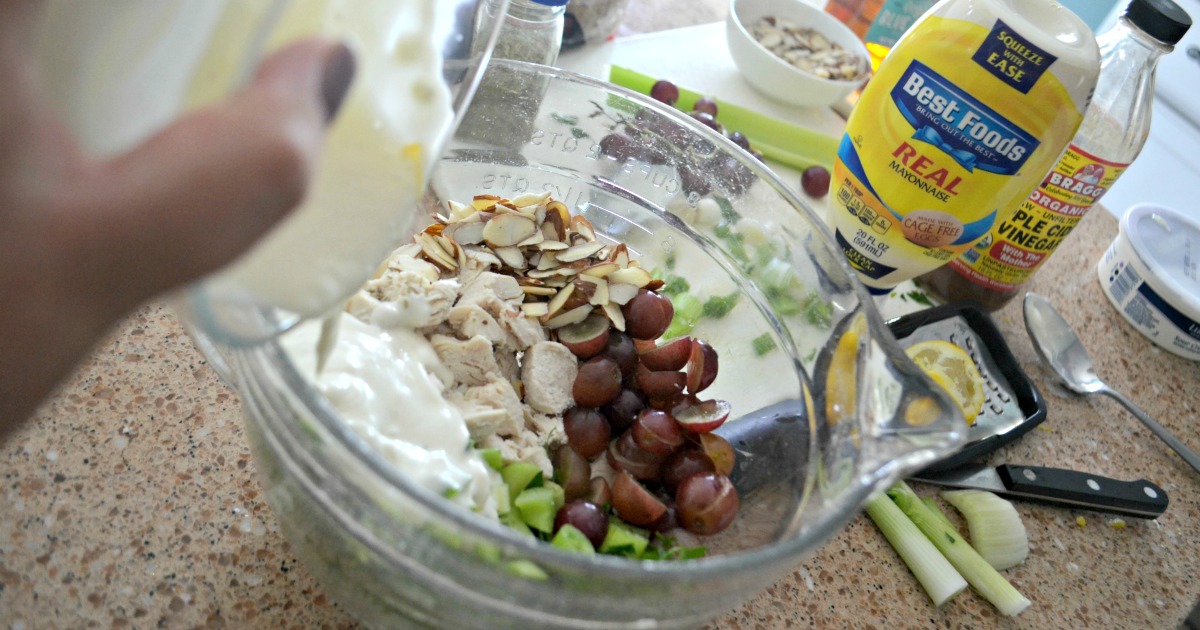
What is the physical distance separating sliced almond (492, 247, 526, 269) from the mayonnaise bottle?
46 centimetres

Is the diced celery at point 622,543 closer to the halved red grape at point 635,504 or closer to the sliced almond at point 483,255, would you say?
the halved red grape at point 635,504

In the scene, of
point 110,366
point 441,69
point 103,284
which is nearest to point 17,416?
point 103,284

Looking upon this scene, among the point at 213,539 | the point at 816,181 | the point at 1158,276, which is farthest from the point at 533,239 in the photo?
the point at 1158,276

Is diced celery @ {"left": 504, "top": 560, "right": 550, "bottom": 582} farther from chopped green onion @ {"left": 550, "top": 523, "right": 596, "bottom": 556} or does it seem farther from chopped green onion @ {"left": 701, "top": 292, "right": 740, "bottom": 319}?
chopped green onion @ {"left": 701, "top": 292, "right": 740, "bottom": 319}

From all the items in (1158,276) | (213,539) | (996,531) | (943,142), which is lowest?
(213,539)

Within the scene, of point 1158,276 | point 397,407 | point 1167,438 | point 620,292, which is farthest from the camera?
point 1158,276

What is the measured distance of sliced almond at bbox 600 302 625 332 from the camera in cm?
78

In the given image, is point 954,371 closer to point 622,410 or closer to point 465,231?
point 622,410

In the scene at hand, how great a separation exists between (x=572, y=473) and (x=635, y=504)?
67 millimetres

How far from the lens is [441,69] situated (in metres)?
0.45

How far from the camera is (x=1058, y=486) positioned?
91 centimetres

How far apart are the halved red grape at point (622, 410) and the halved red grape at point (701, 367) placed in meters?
0.06

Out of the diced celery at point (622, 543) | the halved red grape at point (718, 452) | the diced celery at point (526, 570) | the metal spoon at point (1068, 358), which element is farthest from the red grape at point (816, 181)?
the diced celery at point (526, 570)

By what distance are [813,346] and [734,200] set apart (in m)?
0.18
